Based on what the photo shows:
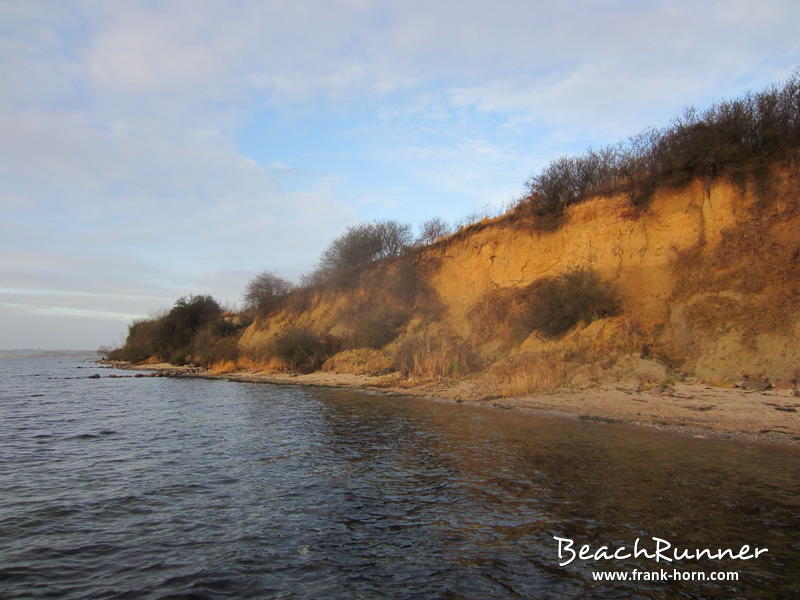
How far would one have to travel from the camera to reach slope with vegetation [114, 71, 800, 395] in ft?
49.0

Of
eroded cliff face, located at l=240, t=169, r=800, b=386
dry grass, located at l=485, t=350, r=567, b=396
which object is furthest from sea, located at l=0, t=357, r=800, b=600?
eroded cliff face, located at l=240, t=169, r=800, b=386

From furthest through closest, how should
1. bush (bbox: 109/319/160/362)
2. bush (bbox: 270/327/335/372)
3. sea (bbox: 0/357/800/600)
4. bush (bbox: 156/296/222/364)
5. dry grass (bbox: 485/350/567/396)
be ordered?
bush (bbox: 109/319/160/362) → bush (bbox: 156/296/222/364) → bush (bbox: 270/327/335/372) → dry grass (bbox: 485/350/567/396) → sea (bbox: 0/357/800/600)

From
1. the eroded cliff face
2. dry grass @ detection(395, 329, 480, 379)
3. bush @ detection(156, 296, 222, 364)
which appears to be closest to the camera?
the eroded cliff face

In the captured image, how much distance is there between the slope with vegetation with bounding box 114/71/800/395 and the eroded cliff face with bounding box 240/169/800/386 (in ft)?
0.17

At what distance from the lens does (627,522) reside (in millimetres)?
5773

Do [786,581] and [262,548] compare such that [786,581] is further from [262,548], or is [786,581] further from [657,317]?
[657,317]

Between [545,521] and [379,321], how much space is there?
21218mm

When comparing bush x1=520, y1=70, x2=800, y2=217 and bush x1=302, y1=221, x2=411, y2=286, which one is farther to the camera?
bush x1=302, y1=221, x2=411, y2=286

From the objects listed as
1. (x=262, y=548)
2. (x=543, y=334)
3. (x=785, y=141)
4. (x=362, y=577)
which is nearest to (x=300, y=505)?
(x=262, y=548)

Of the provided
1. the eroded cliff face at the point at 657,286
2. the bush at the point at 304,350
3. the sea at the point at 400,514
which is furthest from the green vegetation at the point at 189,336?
the sea at the point at 400,514

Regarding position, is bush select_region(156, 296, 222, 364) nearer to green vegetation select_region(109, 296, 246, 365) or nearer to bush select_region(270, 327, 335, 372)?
green vegetation select_region(109, 296, 246, 365)

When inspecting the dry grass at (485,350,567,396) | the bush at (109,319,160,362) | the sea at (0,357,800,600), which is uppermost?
the bush at (109,319,160,362)

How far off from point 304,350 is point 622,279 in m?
17.5

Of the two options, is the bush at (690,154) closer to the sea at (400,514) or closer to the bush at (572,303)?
the bush at (572,303)
